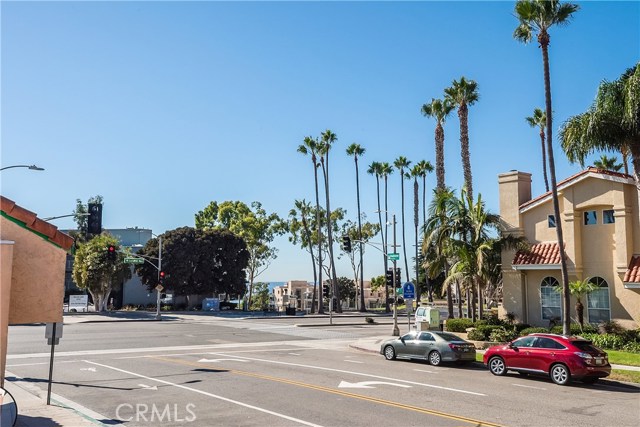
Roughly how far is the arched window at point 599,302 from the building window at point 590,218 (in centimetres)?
273

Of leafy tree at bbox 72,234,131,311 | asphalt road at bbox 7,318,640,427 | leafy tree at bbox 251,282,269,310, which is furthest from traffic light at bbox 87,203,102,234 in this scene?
leafy tree at bbox 251,282,269,310

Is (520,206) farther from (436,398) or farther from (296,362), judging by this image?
(436,398)

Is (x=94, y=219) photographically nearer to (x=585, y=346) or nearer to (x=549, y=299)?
(x=585, y=346)

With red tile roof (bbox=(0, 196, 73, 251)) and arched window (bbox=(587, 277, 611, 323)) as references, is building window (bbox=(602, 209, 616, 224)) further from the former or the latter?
red tile roof (bbox=(0, 196, 73, 251))

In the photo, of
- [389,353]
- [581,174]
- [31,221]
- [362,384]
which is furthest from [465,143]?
[31,221]

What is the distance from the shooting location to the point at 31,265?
1083cm

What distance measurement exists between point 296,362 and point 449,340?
5.88 meters

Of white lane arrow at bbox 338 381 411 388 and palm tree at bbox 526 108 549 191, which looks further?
palm tree at bbox 526 108 549 191

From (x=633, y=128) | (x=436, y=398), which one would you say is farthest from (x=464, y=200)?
(x=436, y=398)

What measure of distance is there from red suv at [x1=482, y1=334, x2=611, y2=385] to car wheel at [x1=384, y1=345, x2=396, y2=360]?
15.6ft

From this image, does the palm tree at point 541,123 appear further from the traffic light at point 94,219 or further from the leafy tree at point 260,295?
the leafy tree at point 260,295

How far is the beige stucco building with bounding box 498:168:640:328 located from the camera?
26172 mm

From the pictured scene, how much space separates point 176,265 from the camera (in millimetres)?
68250

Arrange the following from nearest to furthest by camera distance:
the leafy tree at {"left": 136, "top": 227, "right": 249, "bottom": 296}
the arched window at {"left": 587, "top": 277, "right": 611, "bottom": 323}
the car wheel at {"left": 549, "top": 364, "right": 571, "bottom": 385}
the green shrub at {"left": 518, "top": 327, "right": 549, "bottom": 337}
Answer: the car wheel at {"left": 549, "top": 364, "right": 571, "bottom": 385}, the green shrub at {"left": 518, "top": 327, "right": 549, "bottom": 337}, the arched window at {"left": 587, "top": 277, "right": 611, "bottom": 323}, the leafy tree at {"left": 136, "top": 227, "right": 249, "bottom": 296}
